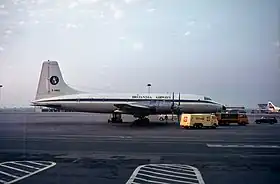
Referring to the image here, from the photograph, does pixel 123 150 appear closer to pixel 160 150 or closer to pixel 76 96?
pixel 160 150

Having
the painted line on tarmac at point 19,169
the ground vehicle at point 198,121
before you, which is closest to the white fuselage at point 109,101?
the ground vehicle at point 198,121

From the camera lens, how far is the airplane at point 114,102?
4556 cm

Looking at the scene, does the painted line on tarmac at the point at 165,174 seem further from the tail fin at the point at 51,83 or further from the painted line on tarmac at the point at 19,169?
the tail fin at the point at 51,83

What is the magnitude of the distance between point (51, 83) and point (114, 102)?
10387 mm

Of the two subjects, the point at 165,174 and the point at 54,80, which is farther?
the point at 54,80

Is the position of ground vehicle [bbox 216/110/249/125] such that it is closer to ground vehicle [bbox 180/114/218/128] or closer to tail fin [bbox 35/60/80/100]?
ground vehicle [bbox 180/114/218/128]

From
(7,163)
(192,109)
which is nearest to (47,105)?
(192,109)

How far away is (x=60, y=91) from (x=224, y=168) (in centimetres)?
4060

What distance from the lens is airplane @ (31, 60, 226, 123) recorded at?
45.6 metres

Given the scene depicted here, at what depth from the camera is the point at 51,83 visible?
5094 centimetres

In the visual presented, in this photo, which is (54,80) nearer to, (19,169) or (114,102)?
(114,102)

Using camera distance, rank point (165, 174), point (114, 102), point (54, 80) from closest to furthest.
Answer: point (165, 174) → point (114, 102) → point (54, 80)

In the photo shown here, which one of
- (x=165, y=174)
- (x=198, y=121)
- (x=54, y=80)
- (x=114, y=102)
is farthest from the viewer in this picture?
(x=54, y=80)

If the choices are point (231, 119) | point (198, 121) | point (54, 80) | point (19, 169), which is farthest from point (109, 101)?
point (19, 169)
